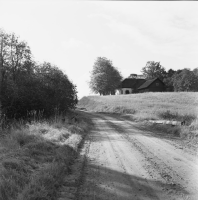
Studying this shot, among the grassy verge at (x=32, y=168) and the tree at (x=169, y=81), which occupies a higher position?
the tree at (x=169, y=81)

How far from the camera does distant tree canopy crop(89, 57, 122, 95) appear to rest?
62950mm

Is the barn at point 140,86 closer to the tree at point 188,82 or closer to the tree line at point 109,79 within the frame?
the tree line at point 109,79

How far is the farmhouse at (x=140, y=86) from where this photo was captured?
6526 cm

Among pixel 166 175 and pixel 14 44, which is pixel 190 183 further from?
pixel 14 44

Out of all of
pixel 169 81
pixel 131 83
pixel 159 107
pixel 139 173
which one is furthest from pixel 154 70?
pixel 139 173

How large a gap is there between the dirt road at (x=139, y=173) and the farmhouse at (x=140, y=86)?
5753cm

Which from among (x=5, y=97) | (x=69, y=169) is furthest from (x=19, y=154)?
(x=5, y=97)

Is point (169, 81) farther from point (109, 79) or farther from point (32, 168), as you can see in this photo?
point (32, 168)

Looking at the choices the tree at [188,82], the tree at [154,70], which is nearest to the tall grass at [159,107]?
the tree at [188,82]

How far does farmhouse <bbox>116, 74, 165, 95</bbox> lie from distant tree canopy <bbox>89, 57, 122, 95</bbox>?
6.38 metres

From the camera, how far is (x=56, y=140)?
9.80 meters

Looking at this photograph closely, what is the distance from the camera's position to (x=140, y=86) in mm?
69812

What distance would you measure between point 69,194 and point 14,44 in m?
35.1

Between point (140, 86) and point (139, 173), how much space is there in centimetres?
6540
